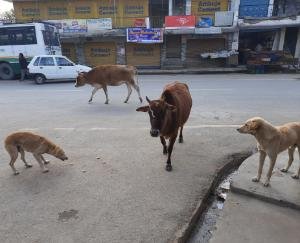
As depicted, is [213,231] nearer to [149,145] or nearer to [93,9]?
[149,145]

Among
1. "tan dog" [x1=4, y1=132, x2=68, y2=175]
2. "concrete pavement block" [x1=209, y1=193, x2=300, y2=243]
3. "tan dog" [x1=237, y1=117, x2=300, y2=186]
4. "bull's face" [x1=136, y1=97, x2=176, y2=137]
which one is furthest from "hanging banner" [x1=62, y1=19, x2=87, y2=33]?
"concrete pavement block" [x1=209, y1=193, x2=300, y2=243]

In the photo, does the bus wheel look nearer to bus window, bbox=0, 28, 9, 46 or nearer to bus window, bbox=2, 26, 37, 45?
bus window, bbox=0, 28, 9, 46

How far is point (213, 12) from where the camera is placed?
74.9ft

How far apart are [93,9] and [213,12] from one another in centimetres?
971

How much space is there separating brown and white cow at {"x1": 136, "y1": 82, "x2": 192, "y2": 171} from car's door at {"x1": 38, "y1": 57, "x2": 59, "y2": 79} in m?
11.8

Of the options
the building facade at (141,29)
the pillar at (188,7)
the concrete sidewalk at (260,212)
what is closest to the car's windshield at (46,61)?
the building facade at (141,29)

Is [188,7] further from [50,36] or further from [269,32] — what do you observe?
[50,36]

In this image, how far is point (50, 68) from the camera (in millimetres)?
15492

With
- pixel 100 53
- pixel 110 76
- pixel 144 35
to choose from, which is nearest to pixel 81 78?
pixel 110 76

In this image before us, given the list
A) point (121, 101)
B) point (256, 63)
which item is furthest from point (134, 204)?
point (256, 63)

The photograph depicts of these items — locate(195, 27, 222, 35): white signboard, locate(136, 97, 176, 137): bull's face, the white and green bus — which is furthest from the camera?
locate(195, 27, 222, 35): white signboard

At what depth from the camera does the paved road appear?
3262 mm

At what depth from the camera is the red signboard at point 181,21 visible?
21.6 meters

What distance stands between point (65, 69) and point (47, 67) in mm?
933
